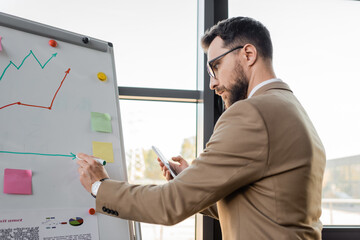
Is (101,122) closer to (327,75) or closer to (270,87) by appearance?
(270,87)

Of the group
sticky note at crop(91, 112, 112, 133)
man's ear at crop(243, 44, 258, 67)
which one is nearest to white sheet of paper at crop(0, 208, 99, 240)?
sticky note at crop(91, 112, 112, 133)

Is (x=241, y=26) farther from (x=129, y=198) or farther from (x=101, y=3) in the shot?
(x=101, y=3)

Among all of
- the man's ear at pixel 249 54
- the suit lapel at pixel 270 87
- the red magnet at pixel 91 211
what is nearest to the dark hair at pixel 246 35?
the man's ear at pixel 249 54

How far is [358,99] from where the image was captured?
1.94m

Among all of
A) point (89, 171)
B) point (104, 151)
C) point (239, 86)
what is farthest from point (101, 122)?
point (239, 86)

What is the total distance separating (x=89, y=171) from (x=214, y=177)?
0.41 m

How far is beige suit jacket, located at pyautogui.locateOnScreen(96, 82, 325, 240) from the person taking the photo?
89 centimetres

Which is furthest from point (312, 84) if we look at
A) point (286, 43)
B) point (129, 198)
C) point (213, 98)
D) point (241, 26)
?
point (129, 198)

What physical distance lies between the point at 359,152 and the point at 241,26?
48.8 inches

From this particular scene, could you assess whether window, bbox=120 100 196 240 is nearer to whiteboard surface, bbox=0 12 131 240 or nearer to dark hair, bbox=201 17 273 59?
whiteboard surface, bbox=0 12 131 240

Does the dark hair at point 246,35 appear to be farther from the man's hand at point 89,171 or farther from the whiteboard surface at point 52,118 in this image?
the man's hand at point 89,171

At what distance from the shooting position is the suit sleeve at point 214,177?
0.89 meters

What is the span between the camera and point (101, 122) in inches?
48.1

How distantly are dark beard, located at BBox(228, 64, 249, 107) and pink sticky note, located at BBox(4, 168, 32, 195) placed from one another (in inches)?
29.0
